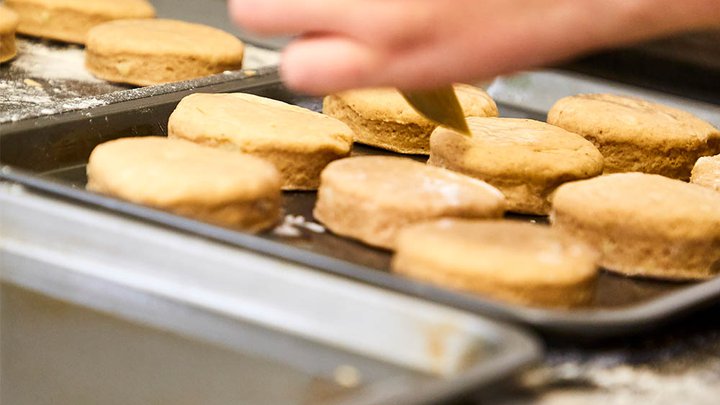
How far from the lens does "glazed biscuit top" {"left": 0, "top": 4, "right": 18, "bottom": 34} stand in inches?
99.5

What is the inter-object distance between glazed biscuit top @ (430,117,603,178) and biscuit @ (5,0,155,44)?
1.14 m

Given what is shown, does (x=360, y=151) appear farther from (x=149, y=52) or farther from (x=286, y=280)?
(x=286, y=280)

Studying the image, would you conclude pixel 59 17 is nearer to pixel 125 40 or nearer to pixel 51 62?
pixel 51 62

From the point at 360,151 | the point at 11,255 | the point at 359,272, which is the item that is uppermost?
the point at 360,151

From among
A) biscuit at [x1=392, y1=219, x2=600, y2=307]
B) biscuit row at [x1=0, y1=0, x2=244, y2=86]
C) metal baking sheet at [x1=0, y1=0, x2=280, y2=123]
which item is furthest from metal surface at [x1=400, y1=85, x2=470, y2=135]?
biscuit row at [x1=0, y1=0, x2=244, y2=86]

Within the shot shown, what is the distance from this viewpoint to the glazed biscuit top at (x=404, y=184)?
1674mm

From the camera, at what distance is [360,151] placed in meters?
2.23

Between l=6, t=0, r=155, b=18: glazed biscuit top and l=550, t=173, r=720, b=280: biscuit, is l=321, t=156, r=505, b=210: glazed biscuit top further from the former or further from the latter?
l=6, t=0, r=155, b=18: glazed biscuit top

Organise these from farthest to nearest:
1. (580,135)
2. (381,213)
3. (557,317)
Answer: (580,135)
(381,213)
(557,317)

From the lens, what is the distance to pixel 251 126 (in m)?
1.91

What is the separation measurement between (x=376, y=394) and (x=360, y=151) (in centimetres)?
109

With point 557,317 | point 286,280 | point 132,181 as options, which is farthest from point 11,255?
point 557,317

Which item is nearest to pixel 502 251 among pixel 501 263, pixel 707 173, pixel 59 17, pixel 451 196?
pixel 501 263

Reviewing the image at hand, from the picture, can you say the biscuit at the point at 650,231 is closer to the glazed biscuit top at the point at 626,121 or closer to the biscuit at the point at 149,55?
the glazed biscuit top at the point at 626,121
